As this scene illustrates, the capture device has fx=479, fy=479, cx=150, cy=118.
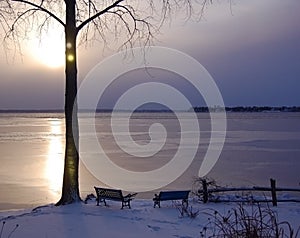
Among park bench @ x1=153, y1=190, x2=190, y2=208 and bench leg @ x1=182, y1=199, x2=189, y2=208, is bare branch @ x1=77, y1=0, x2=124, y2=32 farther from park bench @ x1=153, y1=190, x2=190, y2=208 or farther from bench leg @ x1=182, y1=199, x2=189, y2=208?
bench leg @ x1=182, y1=199, x2=189, y2=208

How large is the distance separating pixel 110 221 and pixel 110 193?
2.06 metres

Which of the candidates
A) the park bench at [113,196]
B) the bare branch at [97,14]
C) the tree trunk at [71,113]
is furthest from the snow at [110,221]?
the bare branch at [97,14]

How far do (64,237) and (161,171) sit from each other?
17.6 metres

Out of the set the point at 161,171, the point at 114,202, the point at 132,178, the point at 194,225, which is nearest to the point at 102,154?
the point at 161,171

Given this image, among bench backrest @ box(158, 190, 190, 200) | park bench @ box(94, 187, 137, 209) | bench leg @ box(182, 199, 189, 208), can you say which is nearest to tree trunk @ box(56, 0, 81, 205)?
park bench @ box(94, 187, 137, 209)

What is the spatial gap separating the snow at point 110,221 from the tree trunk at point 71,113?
590 mm

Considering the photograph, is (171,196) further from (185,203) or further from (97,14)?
(97,14)

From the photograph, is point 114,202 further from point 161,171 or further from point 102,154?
point 102,154

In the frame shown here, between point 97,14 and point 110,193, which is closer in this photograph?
point 110,193

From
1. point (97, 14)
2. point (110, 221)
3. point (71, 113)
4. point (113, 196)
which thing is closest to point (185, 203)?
point (113, 196)

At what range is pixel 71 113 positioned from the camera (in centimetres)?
1341

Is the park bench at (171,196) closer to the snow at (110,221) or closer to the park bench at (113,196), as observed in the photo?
the snow at (110,221)

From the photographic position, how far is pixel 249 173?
25922 mm

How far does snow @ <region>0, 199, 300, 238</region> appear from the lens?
9.52m
